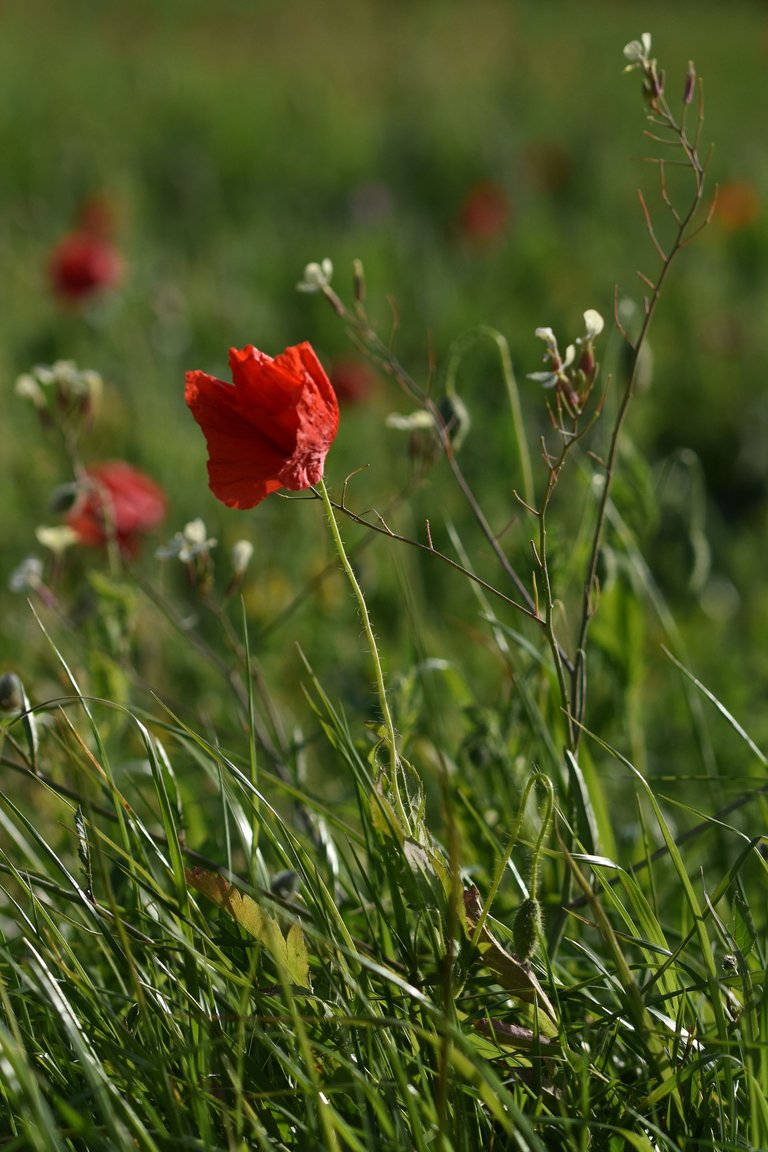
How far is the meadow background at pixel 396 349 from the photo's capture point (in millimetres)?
1307

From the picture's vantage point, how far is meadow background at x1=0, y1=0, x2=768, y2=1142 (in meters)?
1.31

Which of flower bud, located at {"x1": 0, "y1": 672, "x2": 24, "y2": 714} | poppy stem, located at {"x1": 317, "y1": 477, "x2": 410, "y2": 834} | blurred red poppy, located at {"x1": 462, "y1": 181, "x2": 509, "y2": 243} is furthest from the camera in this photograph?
blurred red poppy, located at {"x1": 462, "y1": 181, "x2": 509, "y2": 243}

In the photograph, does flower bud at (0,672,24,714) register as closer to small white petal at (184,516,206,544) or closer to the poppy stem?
small white petal at (184,516,206,544)

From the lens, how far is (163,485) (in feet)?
8.00

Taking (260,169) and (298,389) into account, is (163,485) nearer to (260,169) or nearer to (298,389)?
(298,389)

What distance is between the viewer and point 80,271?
2.59 metres

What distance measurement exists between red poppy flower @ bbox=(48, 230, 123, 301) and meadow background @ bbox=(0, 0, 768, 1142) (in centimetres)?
22

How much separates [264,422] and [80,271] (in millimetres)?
2005

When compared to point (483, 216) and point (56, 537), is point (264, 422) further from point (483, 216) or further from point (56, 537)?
point (483, 216)

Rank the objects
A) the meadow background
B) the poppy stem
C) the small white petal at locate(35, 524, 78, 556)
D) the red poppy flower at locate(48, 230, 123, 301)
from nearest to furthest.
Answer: the poppy stem → the small white petal at locate(35, 524, 78, 556) → the meadow background → the red poppy flower at locate(48, 230, 123, 301)

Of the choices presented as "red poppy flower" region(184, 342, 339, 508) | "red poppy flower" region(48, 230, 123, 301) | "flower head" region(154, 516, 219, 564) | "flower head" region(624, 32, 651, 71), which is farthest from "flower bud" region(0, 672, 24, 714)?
"red poppy flower" region(48, 230, 123, 301)

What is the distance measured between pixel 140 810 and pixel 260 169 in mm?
4000

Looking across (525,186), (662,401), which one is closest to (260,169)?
(525,186)

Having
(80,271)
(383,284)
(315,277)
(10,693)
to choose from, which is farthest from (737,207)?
(10,693)
